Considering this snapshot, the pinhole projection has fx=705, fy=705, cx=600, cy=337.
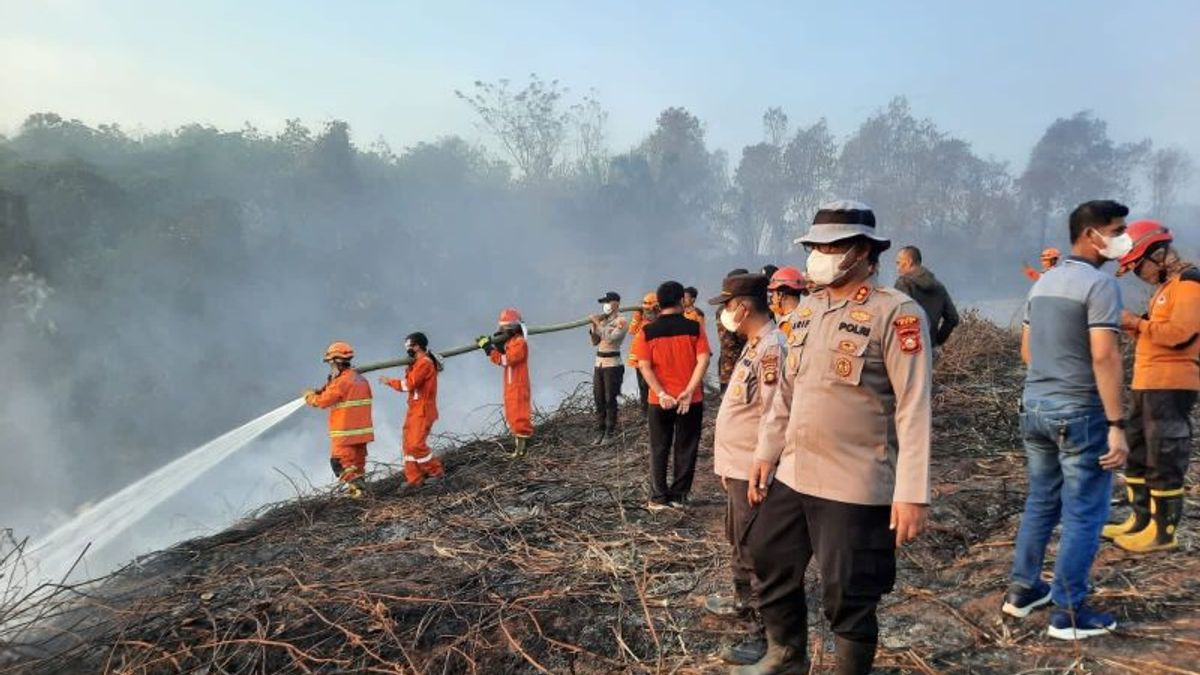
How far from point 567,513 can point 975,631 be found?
3.06 m

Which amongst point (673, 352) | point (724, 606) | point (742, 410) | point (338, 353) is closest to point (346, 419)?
point (338, 353)

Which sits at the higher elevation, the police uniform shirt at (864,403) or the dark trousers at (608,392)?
the police uniform shirt at (864,403)

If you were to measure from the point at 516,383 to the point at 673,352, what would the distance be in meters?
3.47

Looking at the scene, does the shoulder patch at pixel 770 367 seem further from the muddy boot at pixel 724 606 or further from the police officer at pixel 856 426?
the muddy boot at pixel 724 606

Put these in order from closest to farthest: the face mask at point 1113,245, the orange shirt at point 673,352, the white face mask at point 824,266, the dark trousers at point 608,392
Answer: the white face mask at point 824,266, the face mask at point 1113,245, the orange shirt at point 673,352, the dark trousers at point 608,392

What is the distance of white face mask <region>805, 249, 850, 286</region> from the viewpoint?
7.76 feet

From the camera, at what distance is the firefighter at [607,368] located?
8.65 metres

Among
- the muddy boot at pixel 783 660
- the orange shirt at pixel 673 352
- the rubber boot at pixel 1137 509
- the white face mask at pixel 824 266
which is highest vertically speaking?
the white face mask at pixel 824 266

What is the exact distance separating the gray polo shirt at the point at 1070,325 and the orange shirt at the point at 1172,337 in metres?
0.99

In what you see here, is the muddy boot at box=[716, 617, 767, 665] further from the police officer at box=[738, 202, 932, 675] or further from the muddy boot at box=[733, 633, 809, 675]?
the police officer at box=[738, 202, 932, 675]

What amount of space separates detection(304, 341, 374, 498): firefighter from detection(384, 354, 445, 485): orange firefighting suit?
1.36 feet

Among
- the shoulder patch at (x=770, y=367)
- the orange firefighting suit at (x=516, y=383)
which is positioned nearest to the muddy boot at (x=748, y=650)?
the shoulder patch at (x=770, y=367)

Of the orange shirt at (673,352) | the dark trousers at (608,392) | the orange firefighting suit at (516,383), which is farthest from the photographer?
the dark trousers at (608,392)

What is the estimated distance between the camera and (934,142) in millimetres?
46812
